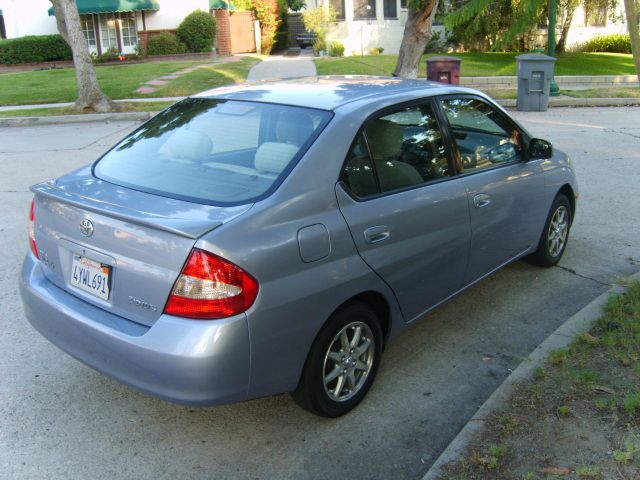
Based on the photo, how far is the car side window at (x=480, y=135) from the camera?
4.51 meters

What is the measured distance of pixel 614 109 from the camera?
15.6 metres

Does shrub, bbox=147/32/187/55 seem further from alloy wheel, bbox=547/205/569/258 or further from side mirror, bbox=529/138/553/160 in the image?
side mirror, bbox=529/138/553/160

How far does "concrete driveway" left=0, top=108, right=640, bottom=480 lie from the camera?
3.31 metres

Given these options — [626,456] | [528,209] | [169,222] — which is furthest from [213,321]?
[528,209]

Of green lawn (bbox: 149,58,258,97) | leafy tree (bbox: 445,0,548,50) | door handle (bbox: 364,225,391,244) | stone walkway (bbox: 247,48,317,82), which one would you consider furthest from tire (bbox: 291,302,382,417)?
stone walkway (bbox: 247,48,317,82)

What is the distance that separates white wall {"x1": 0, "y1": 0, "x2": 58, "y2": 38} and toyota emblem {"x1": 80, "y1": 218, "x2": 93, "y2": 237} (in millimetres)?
31846

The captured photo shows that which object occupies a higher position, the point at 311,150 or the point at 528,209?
the point at 311,150

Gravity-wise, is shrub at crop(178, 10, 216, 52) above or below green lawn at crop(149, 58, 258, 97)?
above

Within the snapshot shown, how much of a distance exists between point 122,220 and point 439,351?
2.28m

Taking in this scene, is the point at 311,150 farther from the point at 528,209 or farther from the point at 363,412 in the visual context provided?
the point at 528,209

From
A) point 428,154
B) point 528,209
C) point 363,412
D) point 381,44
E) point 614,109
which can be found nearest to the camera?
point 363,412

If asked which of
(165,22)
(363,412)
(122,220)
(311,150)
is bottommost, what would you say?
(363,412)

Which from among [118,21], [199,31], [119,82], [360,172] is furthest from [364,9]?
[360,172]

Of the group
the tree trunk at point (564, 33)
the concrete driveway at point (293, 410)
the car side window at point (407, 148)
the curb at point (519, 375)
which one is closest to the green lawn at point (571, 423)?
the curb at point (519, 375)
